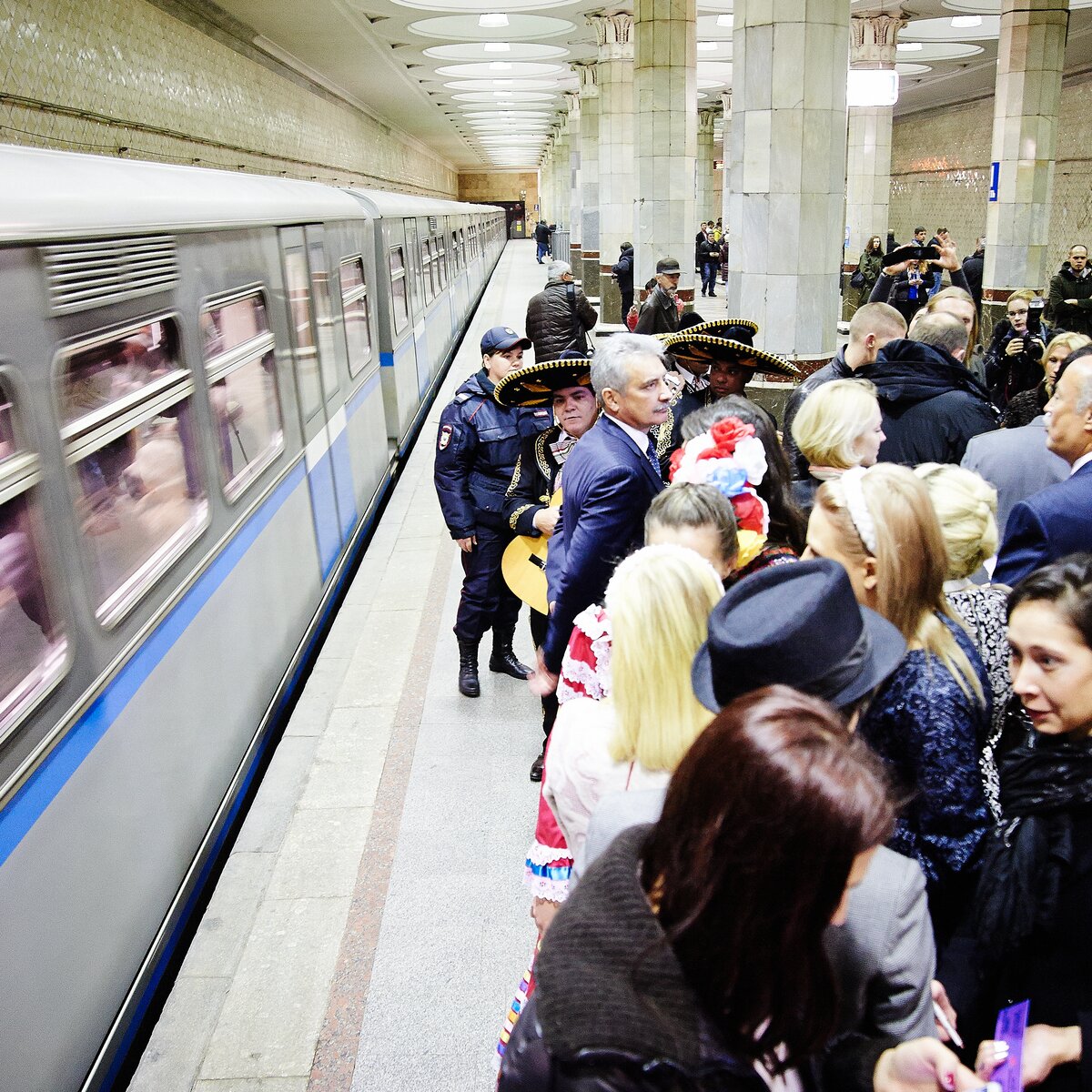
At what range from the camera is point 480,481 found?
5270mm

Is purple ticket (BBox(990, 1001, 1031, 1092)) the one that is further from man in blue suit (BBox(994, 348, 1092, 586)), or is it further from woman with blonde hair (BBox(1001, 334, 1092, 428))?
woman with blonde hair (BBox(1001, 334, 1092, 428))

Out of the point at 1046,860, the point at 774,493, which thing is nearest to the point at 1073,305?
the point at 774,493

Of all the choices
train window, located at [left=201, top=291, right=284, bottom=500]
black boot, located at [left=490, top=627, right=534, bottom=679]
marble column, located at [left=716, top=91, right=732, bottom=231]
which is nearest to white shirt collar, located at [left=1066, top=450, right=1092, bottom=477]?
black boot, located at [left=490, top=627, right=534, bottom=679]

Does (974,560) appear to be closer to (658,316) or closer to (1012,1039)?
(1012,1039)

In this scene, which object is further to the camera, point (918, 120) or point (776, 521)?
point (918, 120)

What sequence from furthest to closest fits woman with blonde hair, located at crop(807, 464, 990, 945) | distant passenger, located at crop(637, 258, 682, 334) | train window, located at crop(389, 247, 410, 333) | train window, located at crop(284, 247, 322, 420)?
train window, located at crop(389, 247, 410, 333)
distant passenger, located at crop(637, 258, 682, 334)
train window, located at crop(284, 247, 322, 420)
woman with blonde hair, located at crop(807, 464, 990, 945)

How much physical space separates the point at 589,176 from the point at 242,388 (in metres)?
28.7

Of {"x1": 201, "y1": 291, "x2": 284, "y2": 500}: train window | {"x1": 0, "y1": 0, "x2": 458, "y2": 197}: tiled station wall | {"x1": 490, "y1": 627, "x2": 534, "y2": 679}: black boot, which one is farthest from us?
{"x1": 0, "y1": 0, "x2": 458, "y2": 197}: tiled station wall

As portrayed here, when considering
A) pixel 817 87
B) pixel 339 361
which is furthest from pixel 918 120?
pixel 339 361

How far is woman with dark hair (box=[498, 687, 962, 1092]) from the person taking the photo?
122 cm

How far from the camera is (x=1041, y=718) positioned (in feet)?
6.92

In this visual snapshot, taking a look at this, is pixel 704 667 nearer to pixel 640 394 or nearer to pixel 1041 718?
pixel 1041 718

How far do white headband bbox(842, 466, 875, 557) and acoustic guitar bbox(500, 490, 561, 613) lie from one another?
6.90ft

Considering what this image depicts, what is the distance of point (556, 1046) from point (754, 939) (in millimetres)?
267
